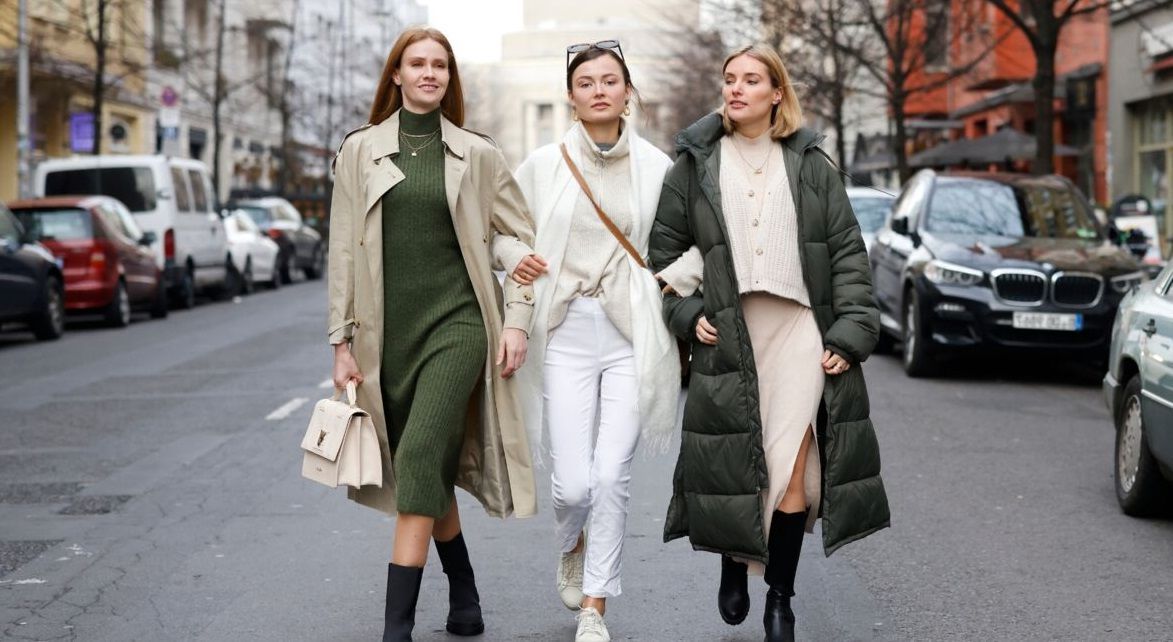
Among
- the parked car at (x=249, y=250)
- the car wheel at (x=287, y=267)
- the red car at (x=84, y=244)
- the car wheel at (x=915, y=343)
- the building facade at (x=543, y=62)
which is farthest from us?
the building facade at (x=543, y=62)

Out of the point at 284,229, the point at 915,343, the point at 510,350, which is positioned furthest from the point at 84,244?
the point at 510,350

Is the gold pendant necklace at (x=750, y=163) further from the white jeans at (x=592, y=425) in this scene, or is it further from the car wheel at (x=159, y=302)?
the car wheel at (x=159, y=302)

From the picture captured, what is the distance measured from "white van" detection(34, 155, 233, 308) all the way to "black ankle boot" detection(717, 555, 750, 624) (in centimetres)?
1909

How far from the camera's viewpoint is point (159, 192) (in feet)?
76.9

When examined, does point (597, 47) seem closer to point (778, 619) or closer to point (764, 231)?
point (764, 231)

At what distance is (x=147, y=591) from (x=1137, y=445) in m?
4.38

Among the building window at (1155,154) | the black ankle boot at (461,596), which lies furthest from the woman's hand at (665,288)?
the building window at (1155,154)

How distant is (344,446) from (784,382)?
129cm

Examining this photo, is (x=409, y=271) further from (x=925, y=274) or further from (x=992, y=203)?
(x=992, y=203)

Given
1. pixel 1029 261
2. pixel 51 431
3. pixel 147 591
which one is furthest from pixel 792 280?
pixel 1029 261

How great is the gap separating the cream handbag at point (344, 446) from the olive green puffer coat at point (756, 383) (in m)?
0.92

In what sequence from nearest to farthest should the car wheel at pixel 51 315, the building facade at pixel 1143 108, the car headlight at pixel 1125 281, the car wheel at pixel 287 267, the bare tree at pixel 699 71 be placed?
the car headlight at pixel 1125 281 → the car wheel at pixel 51 315 → the building facade at pixel 1143 108 → the car wheel at pixel 287 267 → the bare tree at pixel 699 71

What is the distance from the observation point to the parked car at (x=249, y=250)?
96.4ft

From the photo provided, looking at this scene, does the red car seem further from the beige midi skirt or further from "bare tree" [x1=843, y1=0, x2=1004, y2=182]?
the beige midi skirt
